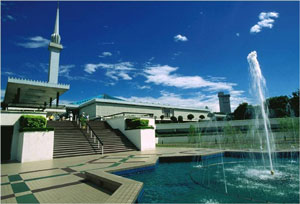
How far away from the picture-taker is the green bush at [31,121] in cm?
1237

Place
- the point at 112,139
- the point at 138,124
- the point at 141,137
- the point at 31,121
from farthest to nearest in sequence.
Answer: the point at 138,124 → the point at 112,139 → the point at 141,137 → the point at 31,121

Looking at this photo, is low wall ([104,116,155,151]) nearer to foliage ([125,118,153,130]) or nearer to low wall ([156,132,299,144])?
foliage ([125,118,153,130])

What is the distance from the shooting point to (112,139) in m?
18.1

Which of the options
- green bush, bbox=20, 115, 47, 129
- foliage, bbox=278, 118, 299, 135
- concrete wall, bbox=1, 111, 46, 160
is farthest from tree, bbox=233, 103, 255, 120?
concrete wall, bbox=1, 111, 46, 160

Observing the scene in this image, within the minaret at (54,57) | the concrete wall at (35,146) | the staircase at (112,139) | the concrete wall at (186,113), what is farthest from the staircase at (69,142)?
the concrete wall at (186,113)

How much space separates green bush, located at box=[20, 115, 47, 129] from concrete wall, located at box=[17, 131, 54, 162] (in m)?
0.58

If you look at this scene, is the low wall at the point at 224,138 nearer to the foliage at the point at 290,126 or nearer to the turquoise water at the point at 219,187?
the foliage at the point at 290,126

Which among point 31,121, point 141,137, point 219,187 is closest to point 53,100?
point 31,121

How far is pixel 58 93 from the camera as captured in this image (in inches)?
893

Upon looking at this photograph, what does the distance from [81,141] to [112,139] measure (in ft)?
10.4

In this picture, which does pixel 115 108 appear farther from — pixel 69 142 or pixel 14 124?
pixel 14 124

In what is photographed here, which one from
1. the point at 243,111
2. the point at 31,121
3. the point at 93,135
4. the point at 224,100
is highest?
the point at 224,100

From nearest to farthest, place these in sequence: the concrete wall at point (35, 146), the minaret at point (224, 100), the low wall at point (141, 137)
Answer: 1. the concrete wall at point (35, 146)
2. the low wall at point (141, 137)
3. the minaret at point (224, 100)

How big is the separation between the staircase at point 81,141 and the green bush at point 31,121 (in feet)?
8.15
